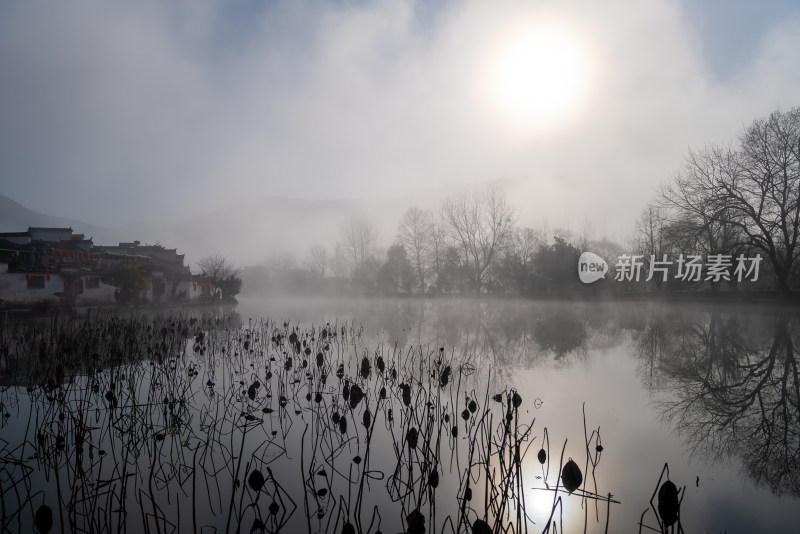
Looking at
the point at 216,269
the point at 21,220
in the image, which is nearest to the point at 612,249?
the point at 216,269

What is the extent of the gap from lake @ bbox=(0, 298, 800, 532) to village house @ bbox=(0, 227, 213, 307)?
17.5 m

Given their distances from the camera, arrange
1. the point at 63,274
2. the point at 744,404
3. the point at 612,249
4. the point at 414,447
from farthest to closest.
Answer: the point at 612,249 < the point at 63,274 < the point at 744,404 < the point at 414,447

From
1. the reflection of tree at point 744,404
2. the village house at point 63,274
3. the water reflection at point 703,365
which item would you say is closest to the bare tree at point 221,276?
the village house at point 63,274

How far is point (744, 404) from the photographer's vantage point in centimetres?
597

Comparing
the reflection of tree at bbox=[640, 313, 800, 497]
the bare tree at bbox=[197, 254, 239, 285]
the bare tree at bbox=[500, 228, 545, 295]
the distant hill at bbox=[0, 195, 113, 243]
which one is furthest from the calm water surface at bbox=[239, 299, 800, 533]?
the distant hill at bbox=[0, 195, 113, 243]

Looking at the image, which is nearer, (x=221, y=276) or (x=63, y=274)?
(x=63, y=274)

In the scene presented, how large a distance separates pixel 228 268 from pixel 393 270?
61.8 ft

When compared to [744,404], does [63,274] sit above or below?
above

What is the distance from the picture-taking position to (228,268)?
42500 mm

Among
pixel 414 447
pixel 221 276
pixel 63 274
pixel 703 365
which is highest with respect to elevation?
pixel 221 276

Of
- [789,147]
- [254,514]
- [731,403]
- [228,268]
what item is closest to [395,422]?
[254,514]

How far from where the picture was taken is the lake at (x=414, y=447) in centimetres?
314

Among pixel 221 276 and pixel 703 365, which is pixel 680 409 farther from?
pixel 221 276

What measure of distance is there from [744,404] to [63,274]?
96.9ft
